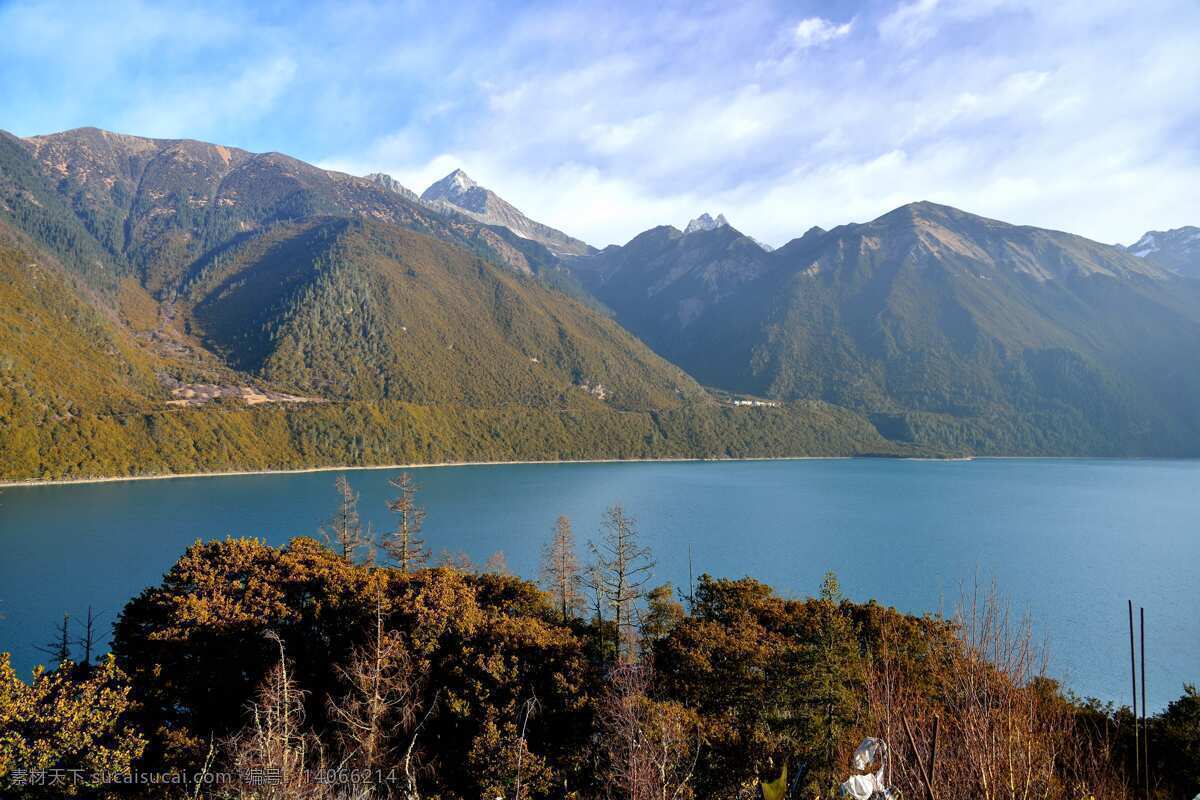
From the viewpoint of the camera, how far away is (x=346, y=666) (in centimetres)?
2358

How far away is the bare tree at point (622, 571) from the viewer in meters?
29.3

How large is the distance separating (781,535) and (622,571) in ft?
170

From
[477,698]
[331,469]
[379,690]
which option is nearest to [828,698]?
[477,698]

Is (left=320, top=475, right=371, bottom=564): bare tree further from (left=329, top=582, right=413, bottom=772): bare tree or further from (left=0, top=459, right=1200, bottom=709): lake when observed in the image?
(left=329, top=582, right=413, bottom=772): bare tree

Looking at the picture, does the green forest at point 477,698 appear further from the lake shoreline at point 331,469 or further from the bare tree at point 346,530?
the lake shoreline at point 331,469

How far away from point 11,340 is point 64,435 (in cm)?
3180

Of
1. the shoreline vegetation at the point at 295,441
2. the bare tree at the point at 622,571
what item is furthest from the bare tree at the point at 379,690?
the shoreline vegetation at the point at 295,441

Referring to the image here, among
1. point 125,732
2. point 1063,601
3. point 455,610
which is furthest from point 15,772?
point 1063,601

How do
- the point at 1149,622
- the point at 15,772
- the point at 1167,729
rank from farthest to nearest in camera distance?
the point at 1149,622, the point at 1167,729, the point at 15,772

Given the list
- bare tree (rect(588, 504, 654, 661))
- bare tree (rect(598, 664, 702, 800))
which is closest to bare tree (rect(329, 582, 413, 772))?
bare tree (rect(598, 664, 702, 800))

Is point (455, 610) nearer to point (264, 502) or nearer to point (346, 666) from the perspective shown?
point (346, 666)

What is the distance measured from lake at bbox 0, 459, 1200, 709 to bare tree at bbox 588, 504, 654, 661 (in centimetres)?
285

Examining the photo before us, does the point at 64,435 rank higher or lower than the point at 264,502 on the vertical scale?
higher

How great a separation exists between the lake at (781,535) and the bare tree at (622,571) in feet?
9.35
